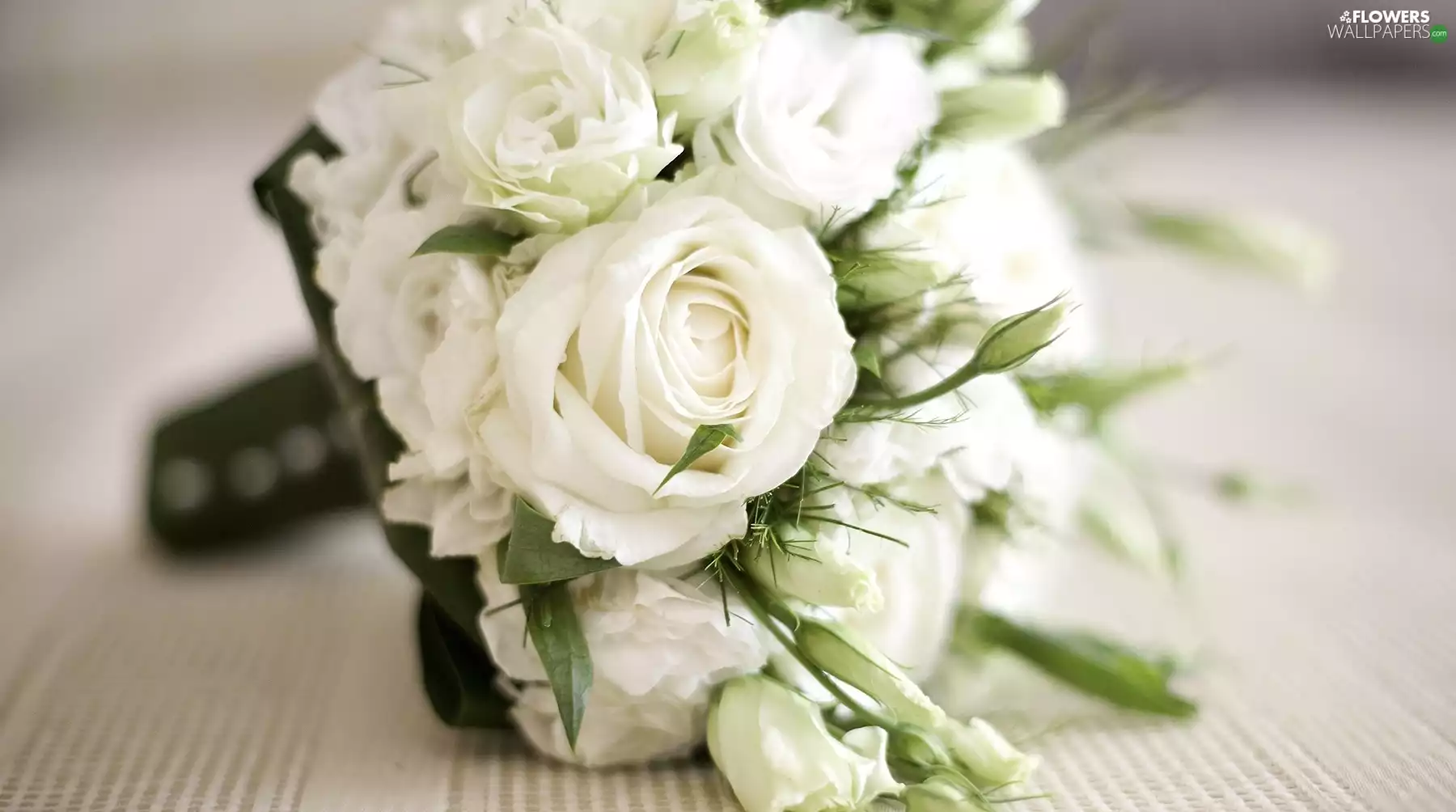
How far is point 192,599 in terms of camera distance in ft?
2.30

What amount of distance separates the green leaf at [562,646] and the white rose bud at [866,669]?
8 cm

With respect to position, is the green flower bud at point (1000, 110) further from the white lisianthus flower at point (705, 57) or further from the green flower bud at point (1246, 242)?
the green flower bud at point (1246, 242)

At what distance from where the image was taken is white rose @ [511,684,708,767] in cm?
44

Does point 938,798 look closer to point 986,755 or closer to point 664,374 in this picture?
point 986,755

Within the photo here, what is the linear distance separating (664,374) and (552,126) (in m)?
0.10

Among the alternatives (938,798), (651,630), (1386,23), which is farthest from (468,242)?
(1386,23)

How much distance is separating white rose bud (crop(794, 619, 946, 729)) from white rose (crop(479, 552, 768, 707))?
2 cm

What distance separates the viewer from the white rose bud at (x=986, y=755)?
0.40 meters

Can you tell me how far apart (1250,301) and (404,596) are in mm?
901

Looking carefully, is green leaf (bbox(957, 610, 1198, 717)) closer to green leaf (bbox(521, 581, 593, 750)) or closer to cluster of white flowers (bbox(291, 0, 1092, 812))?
cluster of white flowers (bbox(291, 0, 1092, 812))

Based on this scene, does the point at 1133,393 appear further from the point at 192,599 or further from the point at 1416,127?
the point at 1416,127

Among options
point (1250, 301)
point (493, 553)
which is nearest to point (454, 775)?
point (493, 553)

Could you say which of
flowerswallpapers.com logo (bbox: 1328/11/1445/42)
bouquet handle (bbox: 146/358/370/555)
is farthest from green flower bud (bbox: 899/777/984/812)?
flowerswallpapers.com logo (bbox: 1328/11/1445/42)

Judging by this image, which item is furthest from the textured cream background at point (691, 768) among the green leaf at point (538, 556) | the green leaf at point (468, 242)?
the green leaf at point (468, 242)
